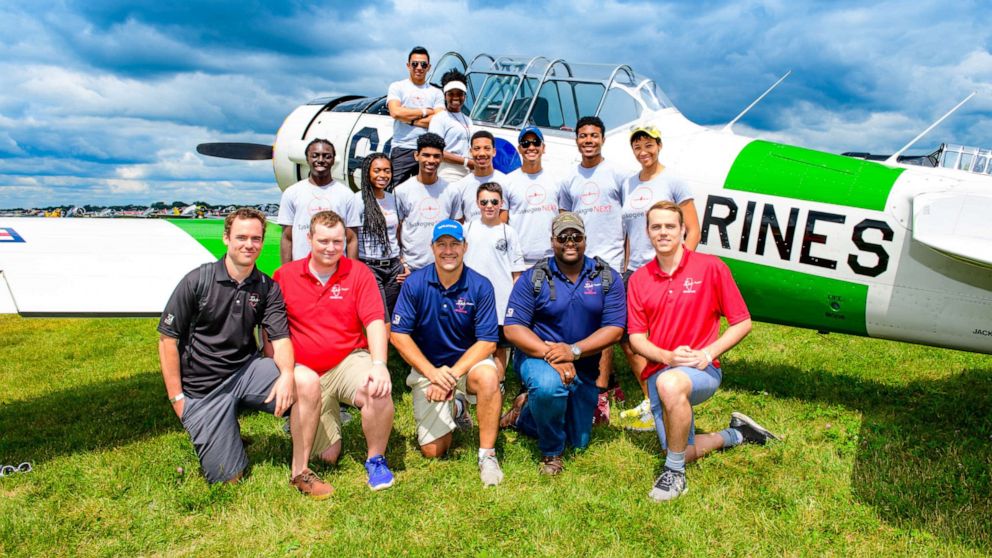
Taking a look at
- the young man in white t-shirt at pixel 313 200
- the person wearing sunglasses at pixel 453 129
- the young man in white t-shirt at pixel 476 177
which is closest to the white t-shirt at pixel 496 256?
the young man in white t-shirt at pixel 476 177

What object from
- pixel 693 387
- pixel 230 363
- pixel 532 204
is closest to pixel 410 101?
pixel 532 204

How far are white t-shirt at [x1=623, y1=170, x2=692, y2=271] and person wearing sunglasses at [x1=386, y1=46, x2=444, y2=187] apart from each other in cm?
243

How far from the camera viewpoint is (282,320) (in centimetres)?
387

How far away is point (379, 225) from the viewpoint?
16.6 ft

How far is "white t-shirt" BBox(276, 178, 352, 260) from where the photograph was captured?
491 centimetres

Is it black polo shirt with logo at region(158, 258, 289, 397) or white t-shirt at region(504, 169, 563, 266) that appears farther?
white t-shirt at region(504, 169, 563, 266)

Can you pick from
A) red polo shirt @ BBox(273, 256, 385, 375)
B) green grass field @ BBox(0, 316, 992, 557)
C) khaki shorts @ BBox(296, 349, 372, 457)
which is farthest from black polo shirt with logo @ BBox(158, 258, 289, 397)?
green grass field @ BBox(0, 316, 992, 557)

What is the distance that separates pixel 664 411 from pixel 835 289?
1.87 m

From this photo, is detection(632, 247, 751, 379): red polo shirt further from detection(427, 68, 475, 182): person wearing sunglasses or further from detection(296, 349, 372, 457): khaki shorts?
detection(427, 68, 475, 182): person wearing sunglasses

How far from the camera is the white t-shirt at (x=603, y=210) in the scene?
188 inches

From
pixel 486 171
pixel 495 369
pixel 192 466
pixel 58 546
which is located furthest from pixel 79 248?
pixel 495 369

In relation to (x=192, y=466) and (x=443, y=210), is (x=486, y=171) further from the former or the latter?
(x=192, y=466)

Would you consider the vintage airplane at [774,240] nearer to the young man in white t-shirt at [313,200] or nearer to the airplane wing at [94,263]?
the airplane wing at [94,263]

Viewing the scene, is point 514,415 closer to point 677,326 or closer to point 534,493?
point 534,493
